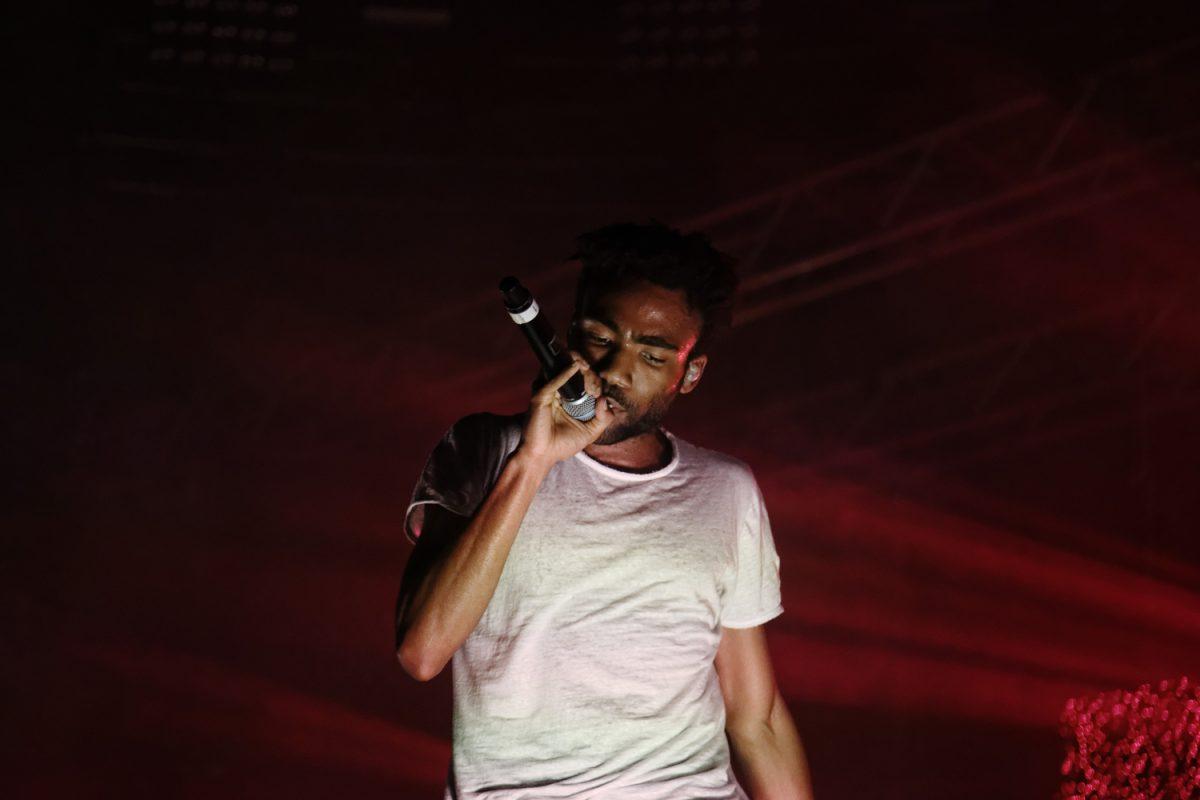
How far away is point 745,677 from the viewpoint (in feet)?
6.85

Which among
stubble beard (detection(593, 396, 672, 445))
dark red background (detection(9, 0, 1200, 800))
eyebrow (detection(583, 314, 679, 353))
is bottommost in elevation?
stubble beard (detection(593, 396, 672, 445))

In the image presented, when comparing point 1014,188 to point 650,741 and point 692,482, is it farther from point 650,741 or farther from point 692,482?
point 650,741

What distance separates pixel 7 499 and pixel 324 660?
4.12ft

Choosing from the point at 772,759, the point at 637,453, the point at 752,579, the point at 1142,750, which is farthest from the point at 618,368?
the point at 1142,750

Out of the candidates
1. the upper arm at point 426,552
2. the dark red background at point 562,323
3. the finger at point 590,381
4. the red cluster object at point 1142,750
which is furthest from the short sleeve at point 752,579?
the dark red background at point 562,323

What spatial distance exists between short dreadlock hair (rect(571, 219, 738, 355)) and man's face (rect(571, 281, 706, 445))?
25mm

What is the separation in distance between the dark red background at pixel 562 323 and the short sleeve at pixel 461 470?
9.13 ft

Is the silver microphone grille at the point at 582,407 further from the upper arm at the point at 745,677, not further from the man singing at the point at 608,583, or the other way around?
the upper arm at the point at 745,677

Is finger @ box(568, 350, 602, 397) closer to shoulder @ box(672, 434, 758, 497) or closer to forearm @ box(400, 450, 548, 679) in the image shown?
forearm @ box(400, 450, 548, 679)

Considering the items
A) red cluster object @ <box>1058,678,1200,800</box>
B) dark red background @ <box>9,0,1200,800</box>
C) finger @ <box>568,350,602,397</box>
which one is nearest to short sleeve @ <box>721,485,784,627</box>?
finger @ <box>568,350,602,397</box>

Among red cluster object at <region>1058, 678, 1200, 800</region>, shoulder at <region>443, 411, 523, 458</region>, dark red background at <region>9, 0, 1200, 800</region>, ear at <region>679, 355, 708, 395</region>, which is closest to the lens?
shoulder at <region>443, 411, 523, 458</region>

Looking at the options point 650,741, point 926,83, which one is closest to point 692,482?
point 650,741

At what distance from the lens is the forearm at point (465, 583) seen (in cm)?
165

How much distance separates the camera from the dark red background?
443cm
